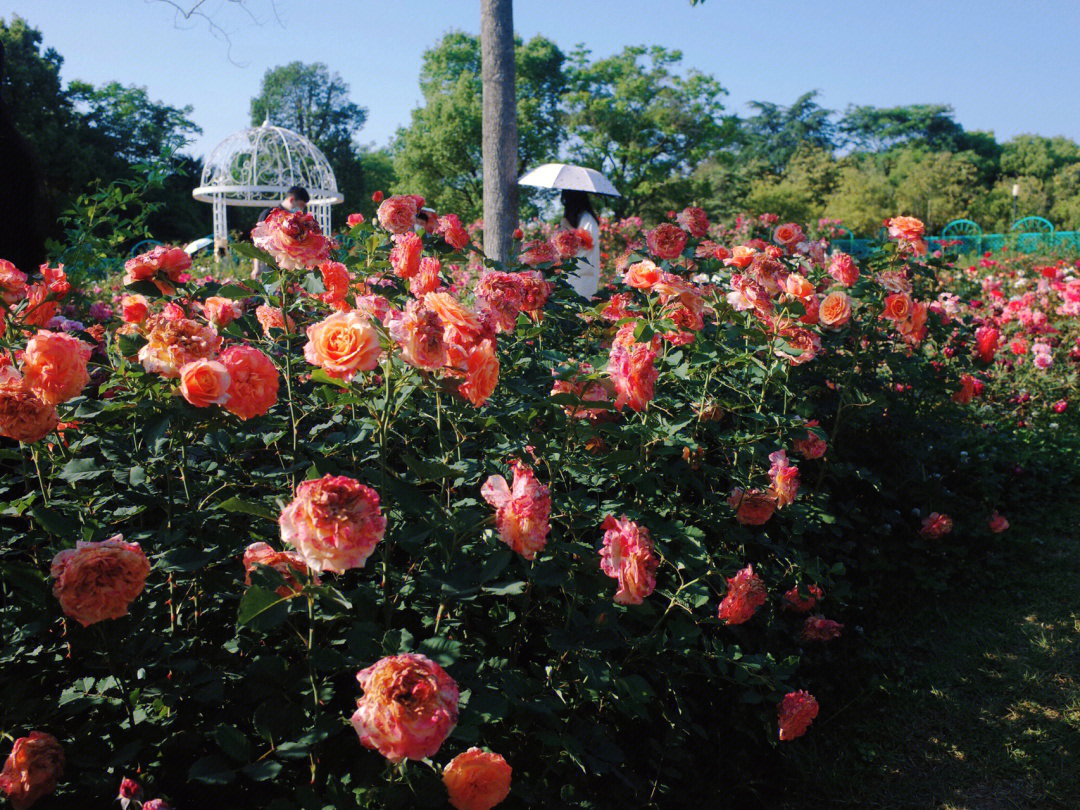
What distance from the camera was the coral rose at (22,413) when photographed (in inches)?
46.9

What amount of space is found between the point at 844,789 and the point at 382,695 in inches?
64.4

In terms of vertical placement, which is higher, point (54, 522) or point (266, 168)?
point (266, 168)

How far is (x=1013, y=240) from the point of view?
16438 millimetres

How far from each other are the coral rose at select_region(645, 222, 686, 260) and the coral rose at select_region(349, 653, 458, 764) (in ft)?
5.97

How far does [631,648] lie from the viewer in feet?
5.47

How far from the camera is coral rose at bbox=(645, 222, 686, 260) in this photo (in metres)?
2.48

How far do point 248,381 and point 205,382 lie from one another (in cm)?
7

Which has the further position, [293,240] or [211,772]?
[293,240]

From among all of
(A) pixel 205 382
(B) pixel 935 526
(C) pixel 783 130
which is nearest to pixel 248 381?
(A) pixel 205 382

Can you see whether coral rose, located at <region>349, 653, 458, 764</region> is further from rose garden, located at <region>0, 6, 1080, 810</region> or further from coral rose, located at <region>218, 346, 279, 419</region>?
coral rose, located at <region>218, 346, 279, 419</region>

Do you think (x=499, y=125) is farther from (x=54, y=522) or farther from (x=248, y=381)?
(x=54, y=522)

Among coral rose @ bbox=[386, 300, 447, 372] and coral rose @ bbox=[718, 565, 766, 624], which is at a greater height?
coral rose @ bbox=[386, 300, 447, 372]

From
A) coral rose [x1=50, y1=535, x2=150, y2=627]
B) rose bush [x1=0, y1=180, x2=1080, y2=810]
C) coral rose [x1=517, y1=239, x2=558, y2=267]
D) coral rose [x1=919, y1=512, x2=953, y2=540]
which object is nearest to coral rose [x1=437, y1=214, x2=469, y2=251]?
rose bush [x1=0, y1=180, x2=1080, y2=810]

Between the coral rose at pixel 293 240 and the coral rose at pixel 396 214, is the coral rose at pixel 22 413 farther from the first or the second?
the coral rose at pixel 396 214
